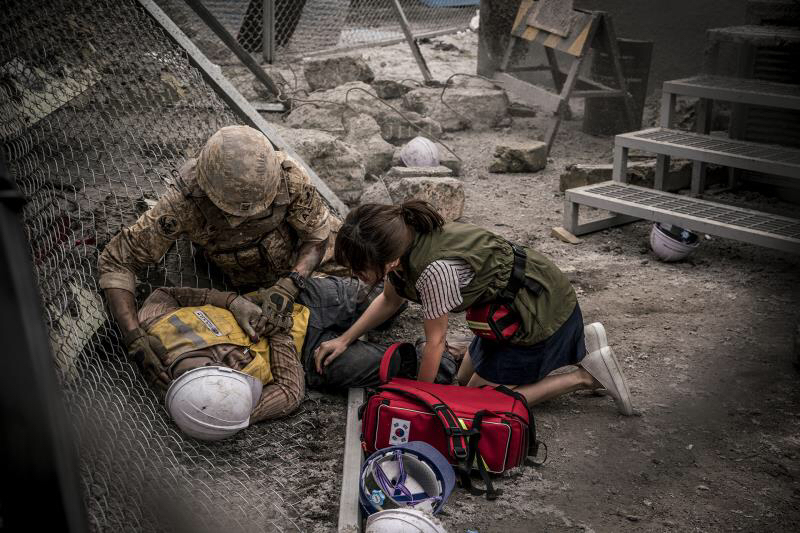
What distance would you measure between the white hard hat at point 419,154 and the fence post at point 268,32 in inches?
105

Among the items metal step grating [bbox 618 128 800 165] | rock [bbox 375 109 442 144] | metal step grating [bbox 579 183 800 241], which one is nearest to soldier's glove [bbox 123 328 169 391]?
metal step grating [bbox 579 183 800 241]

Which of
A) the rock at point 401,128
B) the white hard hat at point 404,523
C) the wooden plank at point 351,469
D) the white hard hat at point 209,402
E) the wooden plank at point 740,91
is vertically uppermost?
the wooden plank at point 740,91

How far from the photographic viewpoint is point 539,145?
24.7 feet

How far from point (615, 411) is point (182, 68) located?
334 cm

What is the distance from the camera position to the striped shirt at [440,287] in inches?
125

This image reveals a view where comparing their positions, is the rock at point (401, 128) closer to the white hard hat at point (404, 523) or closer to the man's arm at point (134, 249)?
the man's arm at point (134, 249)

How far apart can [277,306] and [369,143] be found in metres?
3.74

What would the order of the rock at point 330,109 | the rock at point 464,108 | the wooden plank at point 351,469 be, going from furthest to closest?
1. the rock at point 464,108
2. the rock at point 330,109
3. the wooden plank at point 351,469

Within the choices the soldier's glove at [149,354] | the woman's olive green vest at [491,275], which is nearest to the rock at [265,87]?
the soldier's glove at [149,354]

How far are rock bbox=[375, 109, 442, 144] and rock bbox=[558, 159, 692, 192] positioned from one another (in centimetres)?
202

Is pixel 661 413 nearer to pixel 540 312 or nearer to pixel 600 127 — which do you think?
pixel 540 312

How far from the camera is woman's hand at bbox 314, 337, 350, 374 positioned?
3691mm

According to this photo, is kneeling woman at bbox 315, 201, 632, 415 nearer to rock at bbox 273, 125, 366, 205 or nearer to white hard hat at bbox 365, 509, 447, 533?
white hard hat at bbox 365, 509, 447, 533

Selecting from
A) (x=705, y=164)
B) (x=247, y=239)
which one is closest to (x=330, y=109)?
(x=705, y=164)
